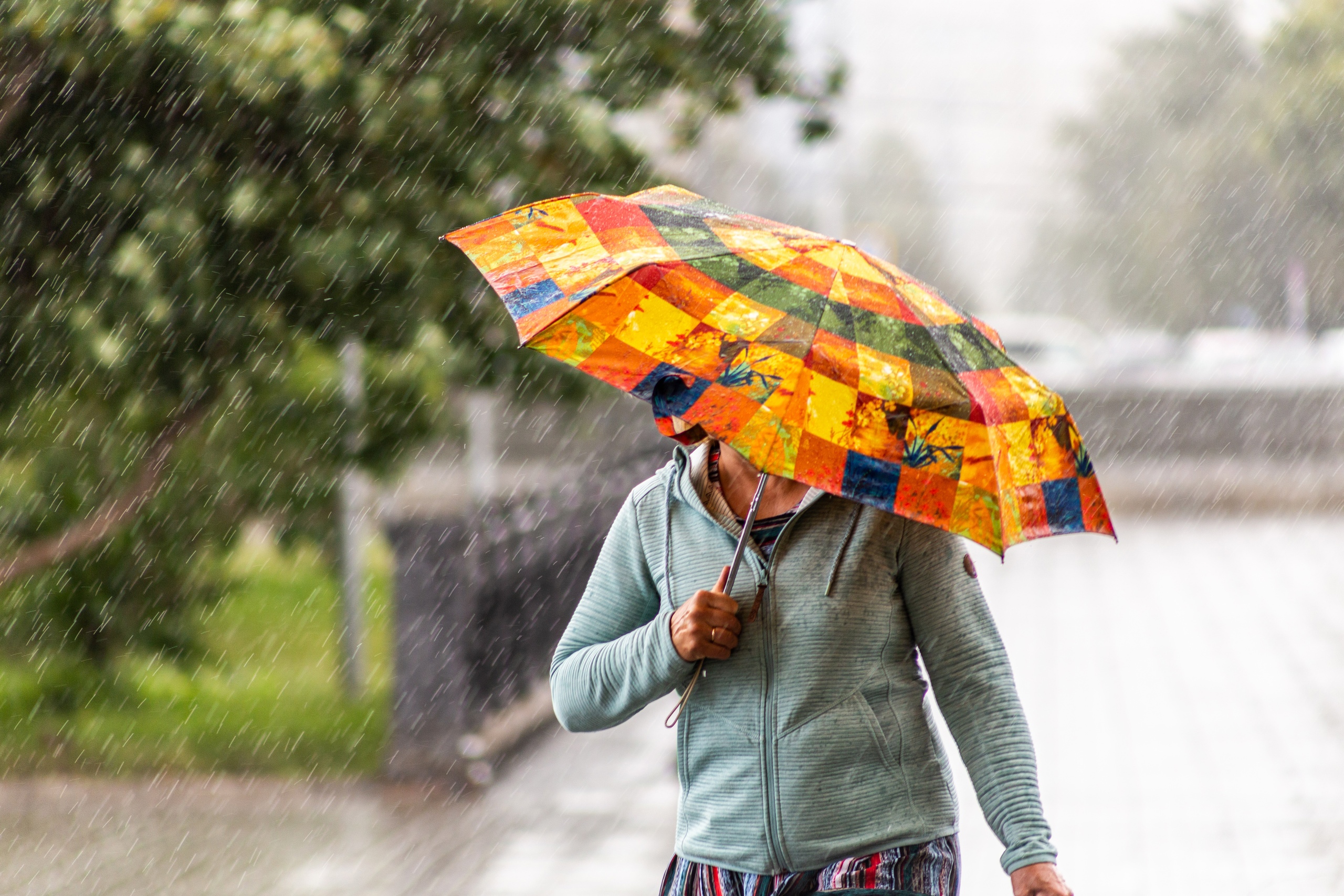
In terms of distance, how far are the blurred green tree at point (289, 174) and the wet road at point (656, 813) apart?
1512 mm

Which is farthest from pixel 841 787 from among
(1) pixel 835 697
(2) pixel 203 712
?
(2) pixel 203 712

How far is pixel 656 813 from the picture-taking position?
6840 mm

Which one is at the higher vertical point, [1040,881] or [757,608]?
[757,608]

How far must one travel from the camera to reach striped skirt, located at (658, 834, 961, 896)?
7.93 feet

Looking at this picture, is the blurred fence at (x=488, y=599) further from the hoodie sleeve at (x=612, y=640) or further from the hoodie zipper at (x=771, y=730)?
the hoodie zipper at (x=771, y=730)

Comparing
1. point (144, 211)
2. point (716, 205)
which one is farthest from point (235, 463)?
point (716, 205)

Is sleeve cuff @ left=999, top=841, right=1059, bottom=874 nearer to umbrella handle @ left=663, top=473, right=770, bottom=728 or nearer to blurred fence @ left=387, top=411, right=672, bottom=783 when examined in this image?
umbrella handle @ left=663, top=473, right=770, bottom=728

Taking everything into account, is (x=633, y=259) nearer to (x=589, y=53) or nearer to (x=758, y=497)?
(x=758, y=497)

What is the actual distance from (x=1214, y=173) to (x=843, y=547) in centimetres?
2861

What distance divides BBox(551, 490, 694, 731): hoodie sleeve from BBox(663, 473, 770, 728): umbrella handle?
0.09ft

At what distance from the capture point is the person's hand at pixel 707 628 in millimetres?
2395

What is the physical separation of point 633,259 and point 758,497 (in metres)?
0.47

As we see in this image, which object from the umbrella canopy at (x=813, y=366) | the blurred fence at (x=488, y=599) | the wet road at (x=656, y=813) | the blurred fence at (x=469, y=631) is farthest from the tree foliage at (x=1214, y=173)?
the umbrella canopy at (x=813, y=366)

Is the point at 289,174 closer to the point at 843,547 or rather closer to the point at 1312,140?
the point at 843,547
